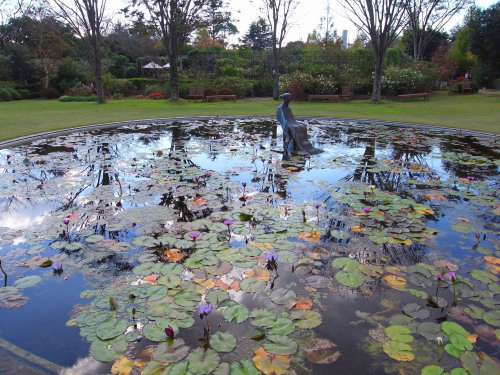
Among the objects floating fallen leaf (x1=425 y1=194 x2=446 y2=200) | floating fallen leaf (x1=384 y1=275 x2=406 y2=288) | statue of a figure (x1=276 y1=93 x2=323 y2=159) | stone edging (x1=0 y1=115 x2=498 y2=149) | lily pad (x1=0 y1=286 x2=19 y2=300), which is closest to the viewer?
lily pad (x1=0 y1=286 x2=19 y2=300)

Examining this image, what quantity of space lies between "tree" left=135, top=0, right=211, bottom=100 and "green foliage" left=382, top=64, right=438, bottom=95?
34.6 ft

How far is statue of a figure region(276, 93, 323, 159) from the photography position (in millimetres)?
6684

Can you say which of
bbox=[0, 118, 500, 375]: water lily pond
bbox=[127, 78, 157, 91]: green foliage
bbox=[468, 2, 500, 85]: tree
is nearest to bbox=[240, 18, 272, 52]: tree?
bbox=[127, 78, 157, 91]: green foliage

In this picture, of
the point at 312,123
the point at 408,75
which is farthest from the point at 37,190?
the point at 408,75

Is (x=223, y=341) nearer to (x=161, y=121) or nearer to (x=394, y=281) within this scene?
(x=394, y=281)

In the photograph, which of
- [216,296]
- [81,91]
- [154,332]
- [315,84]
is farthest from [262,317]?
[81,91]

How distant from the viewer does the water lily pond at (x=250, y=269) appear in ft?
6.27

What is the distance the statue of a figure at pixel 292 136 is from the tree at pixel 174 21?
12.7m

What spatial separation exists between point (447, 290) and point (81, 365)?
2350 millimetres

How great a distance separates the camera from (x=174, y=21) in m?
17.7

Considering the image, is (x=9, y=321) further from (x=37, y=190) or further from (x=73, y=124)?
(x=73, y=124)

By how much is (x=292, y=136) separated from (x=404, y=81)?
1534cm

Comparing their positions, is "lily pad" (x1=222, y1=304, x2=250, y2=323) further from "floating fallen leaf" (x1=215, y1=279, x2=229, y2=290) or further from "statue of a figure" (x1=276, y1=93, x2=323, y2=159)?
"statue of a figure" (x1=276, y1=93, x2=323, y2=159)

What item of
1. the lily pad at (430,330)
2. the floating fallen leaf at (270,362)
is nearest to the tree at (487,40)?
the lily pad at (430,330)
